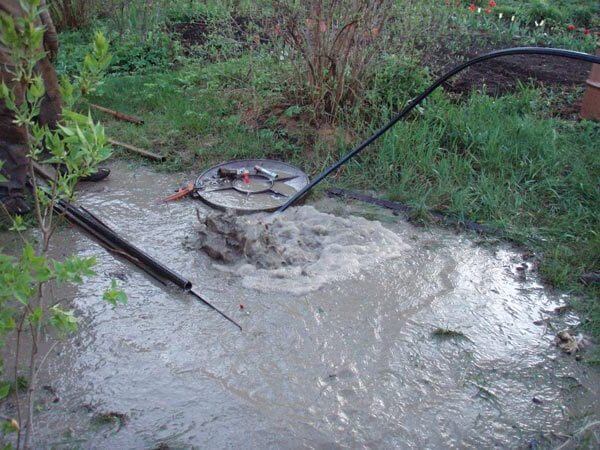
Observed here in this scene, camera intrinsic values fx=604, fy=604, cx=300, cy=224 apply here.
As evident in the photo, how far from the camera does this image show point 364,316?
3480mm

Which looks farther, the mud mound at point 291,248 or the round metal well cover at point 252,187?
the round metal well cover at point 252,187

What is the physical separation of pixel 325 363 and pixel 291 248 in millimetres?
1108

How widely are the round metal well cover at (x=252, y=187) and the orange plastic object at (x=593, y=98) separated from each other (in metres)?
2.94

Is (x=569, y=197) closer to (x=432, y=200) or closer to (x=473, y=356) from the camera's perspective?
(x=432, y=200)

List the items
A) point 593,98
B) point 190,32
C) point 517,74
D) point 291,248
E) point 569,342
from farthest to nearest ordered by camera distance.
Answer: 1. point 190,32
2. point 517,74
3. point 593,98
4. point 291,248
5. point 569,342

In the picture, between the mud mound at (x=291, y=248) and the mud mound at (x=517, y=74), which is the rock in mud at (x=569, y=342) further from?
the mud mound at (x=517, y=74)

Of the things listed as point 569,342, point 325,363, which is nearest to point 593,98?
point 569,342

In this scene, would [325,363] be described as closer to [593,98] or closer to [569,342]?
[569,342]

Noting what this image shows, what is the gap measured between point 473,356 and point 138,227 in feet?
8.09

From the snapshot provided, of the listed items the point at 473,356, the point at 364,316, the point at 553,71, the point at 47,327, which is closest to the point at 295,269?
the point at 364,316

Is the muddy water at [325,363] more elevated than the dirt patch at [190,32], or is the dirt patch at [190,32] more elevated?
the dirt patch at [190,32]

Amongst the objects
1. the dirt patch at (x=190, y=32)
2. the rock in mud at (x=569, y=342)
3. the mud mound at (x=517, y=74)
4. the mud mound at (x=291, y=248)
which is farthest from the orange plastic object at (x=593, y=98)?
the dirt patch at (x=190, y=32)

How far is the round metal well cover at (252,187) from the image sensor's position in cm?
468

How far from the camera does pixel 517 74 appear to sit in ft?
23.0
